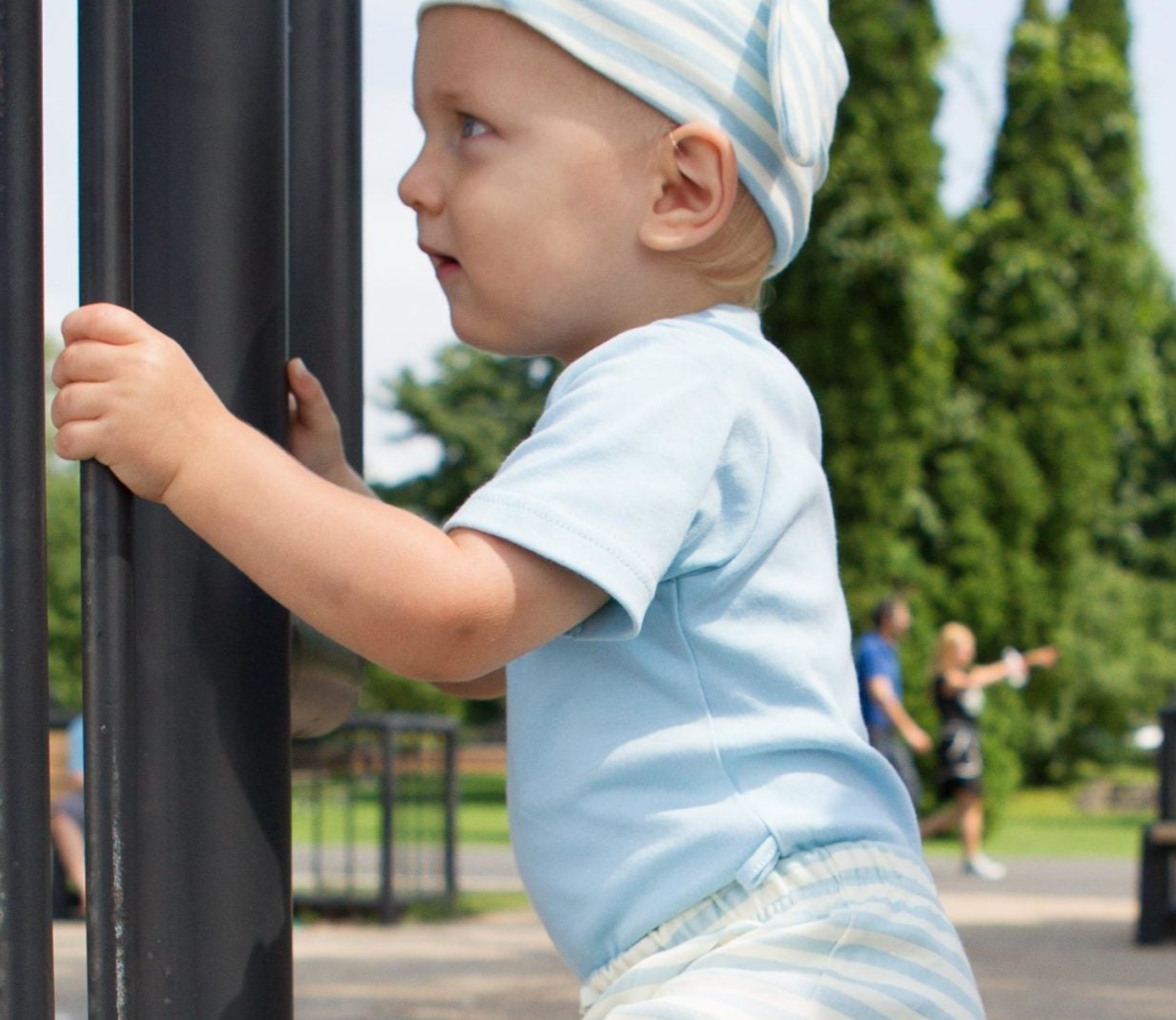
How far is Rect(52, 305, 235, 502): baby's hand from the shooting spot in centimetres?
112

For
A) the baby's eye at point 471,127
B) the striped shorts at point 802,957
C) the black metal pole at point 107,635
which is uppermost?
the baby's eye at point 471,127

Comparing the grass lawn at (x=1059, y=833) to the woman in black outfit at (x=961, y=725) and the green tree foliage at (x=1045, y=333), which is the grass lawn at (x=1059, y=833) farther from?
the woman in black outfit at (x=961, y=725)

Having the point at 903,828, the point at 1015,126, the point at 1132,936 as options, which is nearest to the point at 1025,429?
the point at 1015,126

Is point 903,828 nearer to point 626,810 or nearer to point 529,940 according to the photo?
point 626,810

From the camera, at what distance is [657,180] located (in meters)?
1.36

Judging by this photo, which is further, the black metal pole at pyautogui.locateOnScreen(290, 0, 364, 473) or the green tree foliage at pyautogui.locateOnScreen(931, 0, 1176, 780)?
the green tree foliage at pyautogui.locateOnScreen(931, 0, 1176, 780)

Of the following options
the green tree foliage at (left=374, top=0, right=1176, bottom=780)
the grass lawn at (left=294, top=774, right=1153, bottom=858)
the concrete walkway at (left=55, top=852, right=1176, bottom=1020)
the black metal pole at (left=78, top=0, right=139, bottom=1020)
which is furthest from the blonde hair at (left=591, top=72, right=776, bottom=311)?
the green tree foliage at (left=374, top=0, right=1176, bottom=780)

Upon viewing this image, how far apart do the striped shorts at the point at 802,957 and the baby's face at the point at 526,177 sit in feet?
1.39

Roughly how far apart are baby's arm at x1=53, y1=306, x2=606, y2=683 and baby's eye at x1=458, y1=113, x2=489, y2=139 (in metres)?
0.31

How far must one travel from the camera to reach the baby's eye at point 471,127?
1.36m

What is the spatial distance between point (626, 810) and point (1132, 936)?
848 centimetres

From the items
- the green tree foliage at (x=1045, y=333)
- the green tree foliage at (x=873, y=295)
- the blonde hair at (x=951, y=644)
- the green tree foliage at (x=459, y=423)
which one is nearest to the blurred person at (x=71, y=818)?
the blonde hair at (x=951, y=644)

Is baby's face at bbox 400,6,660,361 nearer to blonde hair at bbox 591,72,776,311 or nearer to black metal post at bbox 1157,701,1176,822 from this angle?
blonde hair at bbox 591,72,776,311

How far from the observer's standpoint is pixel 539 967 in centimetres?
777
